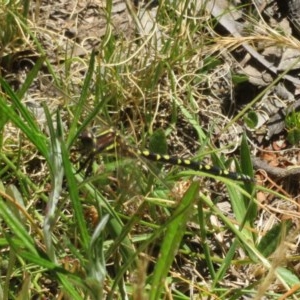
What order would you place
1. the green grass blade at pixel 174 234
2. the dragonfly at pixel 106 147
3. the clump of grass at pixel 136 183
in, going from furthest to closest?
the dragonfly at pixel 106 147
the clump of grass at pixel 136 183
the green grass blade at pixel 174 234

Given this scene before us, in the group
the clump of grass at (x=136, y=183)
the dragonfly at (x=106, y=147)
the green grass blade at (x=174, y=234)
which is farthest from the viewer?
the dragonfly at (x=106, y=147)

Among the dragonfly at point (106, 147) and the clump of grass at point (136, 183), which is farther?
the dragonfly at point (106, 147)

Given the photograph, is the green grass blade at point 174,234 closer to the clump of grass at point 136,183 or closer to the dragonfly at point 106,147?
the clump of grass at point 136,183

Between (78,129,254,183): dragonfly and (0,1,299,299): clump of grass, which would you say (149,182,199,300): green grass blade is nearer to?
(0,1,299,299): clump of grass

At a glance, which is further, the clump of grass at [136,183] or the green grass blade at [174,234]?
the clump of grass at [136,183]

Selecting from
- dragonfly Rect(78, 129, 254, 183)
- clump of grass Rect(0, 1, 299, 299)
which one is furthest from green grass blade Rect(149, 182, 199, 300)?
dragonfly Rect(78, 129, 254, 183)

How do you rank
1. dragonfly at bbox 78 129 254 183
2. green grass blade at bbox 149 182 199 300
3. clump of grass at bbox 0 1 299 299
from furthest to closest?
dragonfly at bbox 78 129 254 183 < clump of grass at bbox 0 1 299 299 < green grass blade at bbox 149 182 199 300

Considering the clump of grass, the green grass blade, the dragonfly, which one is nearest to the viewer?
the green grass blade

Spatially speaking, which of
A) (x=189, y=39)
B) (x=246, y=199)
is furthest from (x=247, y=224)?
(x=189, y=39)

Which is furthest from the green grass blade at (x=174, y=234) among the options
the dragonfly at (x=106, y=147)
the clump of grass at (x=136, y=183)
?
the dragonfly at (x=106, y=147)

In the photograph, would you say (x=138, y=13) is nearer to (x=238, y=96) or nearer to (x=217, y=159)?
(x=238, y=96)

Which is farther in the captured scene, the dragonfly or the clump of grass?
the dragonfly
